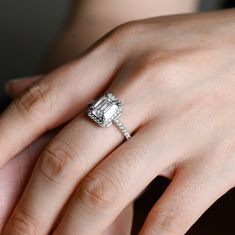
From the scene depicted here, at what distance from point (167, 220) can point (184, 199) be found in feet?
0.11

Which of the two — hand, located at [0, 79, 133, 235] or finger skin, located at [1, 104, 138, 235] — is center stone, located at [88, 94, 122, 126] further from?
hand, located at [0, 79, 133, 235]

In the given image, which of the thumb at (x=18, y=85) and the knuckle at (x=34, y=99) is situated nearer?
the knuckle at (x=34, y=99)

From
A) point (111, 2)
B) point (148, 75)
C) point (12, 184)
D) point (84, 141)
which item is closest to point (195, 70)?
point (148, 75)

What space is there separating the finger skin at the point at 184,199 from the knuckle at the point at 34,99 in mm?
209

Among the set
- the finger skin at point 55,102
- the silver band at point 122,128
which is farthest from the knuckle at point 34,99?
the silver band at point 122,128

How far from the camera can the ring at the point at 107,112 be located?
63 cm

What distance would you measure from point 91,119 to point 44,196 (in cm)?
11

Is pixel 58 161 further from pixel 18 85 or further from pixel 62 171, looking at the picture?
pixel 18 85

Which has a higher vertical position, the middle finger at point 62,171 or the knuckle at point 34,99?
the knuckle at point 34,99

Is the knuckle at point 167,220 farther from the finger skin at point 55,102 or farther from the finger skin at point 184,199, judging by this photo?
the finger skin at point 55,102

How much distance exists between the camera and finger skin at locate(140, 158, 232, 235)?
2.06 ft

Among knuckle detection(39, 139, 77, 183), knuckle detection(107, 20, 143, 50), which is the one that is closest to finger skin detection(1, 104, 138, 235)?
knuckle detection(39, 139, 77, 183)

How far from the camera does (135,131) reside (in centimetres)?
65

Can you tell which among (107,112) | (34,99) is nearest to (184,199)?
(107,112)
